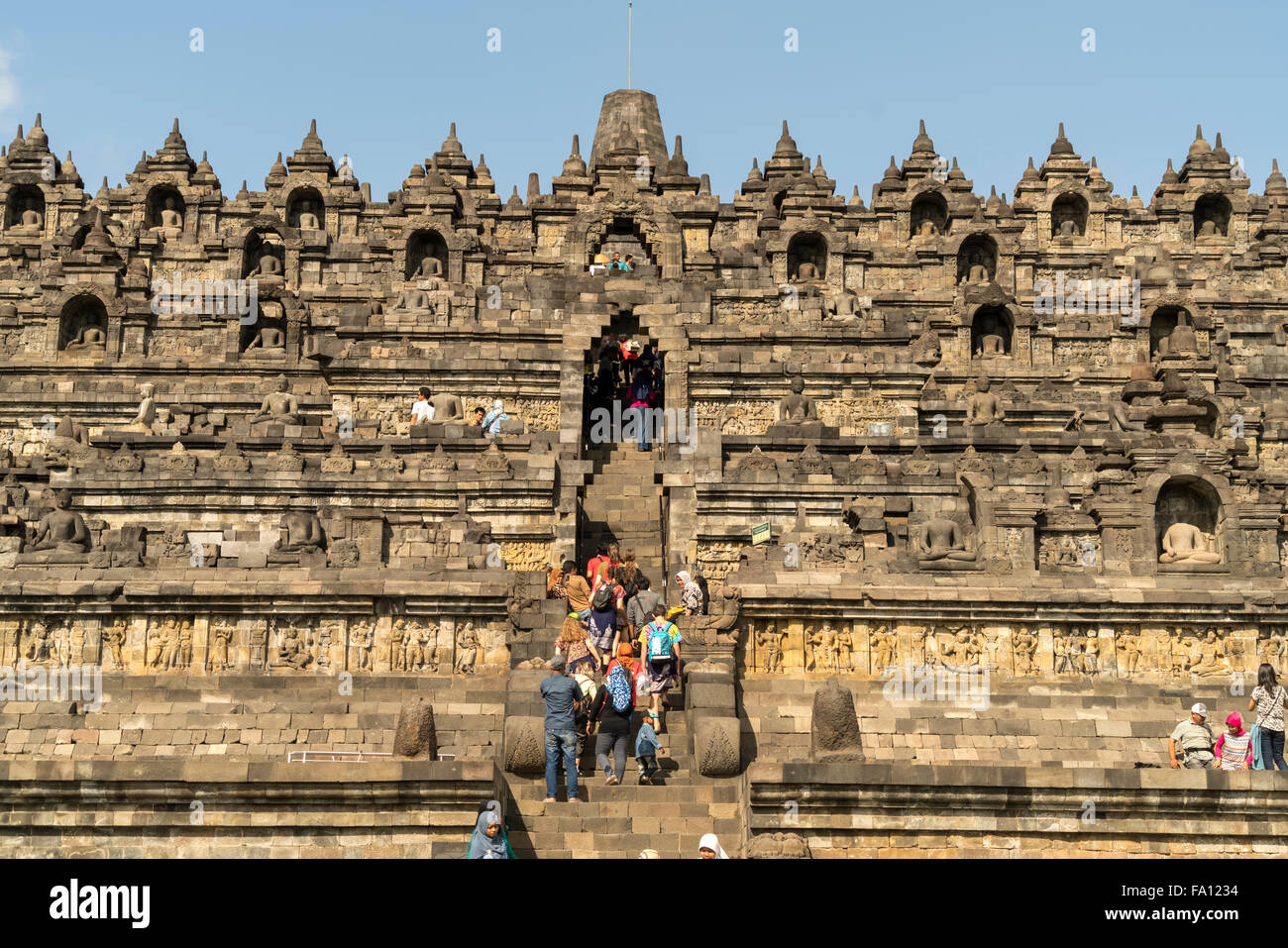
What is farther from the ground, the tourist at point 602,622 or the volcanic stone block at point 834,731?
the tourist at point 602,622

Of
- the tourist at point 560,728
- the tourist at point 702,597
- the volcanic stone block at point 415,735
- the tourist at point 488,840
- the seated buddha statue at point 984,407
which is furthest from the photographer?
the seated buddha statue at point 984,407

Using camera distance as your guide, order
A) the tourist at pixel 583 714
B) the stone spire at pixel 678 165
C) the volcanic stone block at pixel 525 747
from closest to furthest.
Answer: the volcanic stone block at pixel 525 747, the tourist at pixel 583 714, the stone spire at pixel 678 165

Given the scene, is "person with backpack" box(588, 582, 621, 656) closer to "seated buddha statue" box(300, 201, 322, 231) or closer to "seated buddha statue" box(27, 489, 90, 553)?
"seated buddha statue" box(27, 489, 90, 553)

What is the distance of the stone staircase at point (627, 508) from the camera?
30188 mm

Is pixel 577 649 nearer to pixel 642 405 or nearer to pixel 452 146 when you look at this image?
pixel 642 405

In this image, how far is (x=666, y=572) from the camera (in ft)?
96.3

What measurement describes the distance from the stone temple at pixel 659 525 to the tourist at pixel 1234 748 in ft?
5.94

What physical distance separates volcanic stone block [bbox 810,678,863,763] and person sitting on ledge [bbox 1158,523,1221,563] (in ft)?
30.5

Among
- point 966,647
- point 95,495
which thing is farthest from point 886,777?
point 95,495

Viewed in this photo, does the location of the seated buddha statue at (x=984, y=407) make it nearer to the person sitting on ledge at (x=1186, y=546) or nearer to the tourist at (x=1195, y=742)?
the person sitting on ledge at (x=1186, y=546)

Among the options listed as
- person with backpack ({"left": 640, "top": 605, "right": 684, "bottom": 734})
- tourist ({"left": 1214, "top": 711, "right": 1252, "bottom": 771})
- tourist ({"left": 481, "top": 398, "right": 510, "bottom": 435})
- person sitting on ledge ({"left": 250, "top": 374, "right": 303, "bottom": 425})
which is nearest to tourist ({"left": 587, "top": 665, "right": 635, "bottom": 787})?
person with backpack ({"left": 640, "top": 605, "right": 684, "bottom": 734})

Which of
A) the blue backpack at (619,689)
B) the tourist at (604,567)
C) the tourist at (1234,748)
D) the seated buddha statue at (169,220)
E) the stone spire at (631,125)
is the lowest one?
the tourist at (1234,748)

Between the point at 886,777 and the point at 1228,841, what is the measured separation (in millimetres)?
4419

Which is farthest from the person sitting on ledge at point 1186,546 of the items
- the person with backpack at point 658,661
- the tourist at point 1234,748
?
the person with backpack at point 658,661
